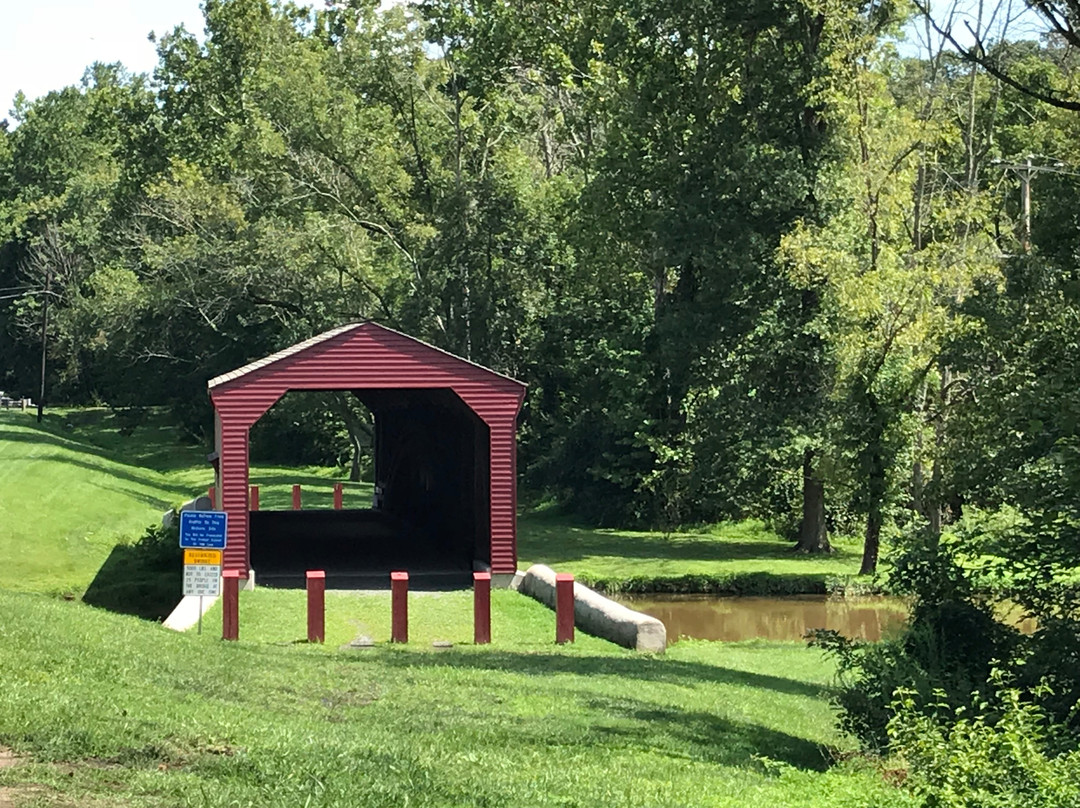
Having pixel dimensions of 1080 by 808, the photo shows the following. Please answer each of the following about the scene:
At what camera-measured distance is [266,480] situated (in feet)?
174

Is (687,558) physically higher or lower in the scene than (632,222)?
lower

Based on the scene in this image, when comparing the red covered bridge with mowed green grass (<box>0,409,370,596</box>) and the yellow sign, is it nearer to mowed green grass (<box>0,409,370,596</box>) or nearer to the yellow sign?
mowed green grass (<box>0,409,370,596</box>)

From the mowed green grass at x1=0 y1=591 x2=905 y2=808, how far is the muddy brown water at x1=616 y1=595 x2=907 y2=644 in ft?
21.2

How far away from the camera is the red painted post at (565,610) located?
721 inches

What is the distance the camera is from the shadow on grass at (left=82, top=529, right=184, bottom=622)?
923 inches

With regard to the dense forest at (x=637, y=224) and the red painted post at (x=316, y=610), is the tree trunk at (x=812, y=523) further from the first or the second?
the red painted post at (x=316, y=610)

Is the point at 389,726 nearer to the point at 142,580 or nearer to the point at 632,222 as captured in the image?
the point at 142,580

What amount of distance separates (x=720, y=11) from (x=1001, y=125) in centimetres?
1956

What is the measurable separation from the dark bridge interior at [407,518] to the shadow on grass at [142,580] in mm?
1574

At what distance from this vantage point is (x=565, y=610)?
60.2 feet

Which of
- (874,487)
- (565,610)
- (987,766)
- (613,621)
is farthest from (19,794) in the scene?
(874,487)

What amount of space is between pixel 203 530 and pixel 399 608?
2901mm

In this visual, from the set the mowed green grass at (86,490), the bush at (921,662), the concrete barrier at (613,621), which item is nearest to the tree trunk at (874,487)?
the concrete barrier at (613,621)

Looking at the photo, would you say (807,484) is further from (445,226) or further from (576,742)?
(576,742)
